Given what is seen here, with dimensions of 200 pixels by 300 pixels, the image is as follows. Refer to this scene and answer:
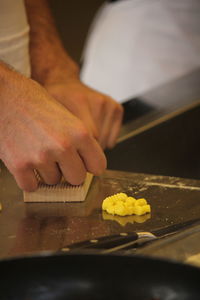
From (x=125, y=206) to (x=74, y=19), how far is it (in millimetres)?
2756

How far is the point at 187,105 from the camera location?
1.58 meters

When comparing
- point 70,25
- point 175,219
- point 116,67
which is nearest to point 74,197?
point 175,219

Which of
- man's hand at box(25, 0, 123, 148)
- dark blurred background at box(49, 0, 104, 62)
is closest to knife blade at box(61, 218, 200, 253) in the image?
man's hand at box(25, 0, 123, 148)

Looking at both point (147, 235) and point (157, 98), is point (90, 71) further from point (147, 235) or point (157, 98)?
point (147, 235)

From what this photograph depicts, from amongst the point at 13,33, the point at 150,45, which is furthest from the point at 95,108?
the point at 150,45

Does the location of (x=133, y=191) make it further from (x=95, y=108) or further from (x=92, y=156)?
(x=95, y=108)

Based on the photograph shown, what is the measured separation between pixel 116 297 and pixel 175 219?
1.32 feet

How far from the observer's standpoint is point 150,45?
2.48 meters

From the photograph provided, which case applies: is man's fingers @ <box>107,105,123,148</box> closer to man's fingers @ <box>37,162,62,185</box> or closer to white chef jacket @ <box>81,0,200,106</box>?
man's fingers @ <box>37,162,62,185</box>

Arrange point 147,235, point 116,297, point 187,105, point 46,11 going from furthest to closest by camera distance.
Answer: point 46,11
point 187,105
point 147,235
point 116,297

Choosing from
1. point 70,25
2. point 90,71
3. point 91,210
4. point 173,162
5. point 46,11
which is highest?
point 91,210

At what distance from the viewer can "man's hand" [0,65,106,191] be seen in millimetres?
976

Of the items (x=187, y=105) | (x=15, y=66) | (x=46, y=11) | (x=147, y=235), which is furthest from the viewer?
(x=46, y=11)

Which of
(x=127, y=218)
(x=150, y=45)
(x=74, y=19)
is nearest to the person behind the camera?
(x=127, y=218)
